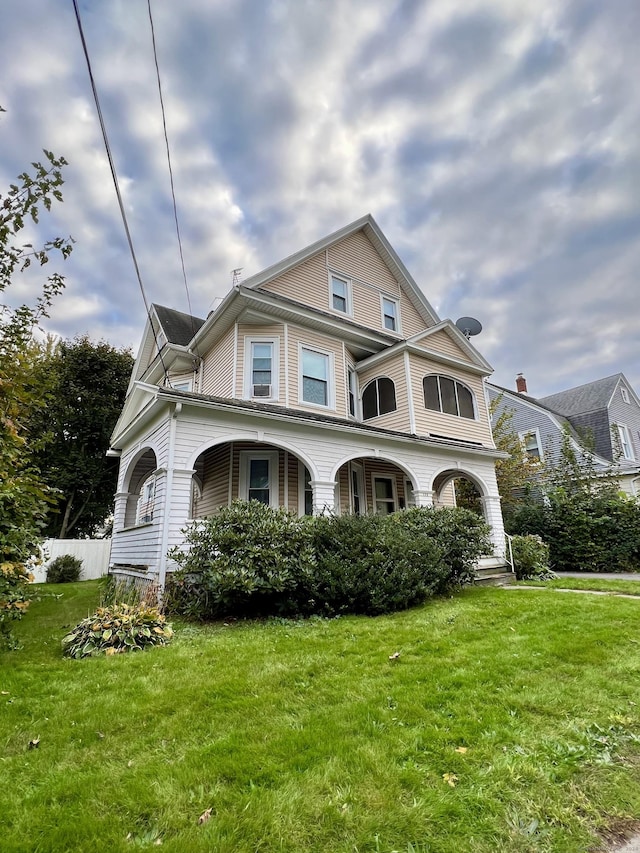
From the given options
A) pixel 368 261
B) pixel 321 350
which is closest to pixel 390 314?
pixel 368 261

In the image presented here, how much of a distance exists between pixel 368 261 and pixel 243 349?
263 inches

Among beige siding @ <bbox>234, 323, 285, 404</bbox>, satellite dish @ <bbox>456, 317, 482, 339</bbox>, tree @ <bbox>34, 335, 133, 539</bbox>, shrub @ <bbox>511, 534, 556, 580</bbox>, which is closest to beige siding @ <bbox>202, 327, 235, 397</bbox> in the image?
beige siding @ <bbox>234, 323, 285, 404</bbox>

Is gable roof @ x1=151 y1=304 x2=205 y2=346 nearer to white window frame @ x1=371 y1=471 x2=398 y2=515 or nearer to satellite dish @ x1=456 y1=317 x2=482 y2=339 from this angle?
white window frame @ x1=371 y1=471 x2=398 y2=515

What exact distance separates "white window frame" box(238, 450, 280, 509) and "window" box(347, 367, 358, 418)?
3.65m

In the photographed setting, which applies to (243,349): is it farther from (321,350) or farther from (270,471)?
(270,471)

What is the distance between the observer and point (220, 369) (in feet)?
42.4

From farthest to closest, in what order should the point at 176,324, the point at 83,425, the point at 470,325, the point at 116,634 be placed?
1. the point at 83,425
2. the point at 470,325
3. the point at 176,324
4. the point at 116,634

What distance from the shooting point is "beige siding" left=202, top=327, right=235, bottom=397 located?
12296 mm

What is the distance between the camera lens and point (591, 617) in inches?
254

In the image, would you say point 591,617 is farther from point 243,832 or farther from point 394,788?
point 243,832

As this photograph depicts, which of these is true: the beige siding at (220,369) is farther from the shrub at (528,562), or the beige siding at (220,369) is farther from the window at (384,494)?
the shrub at (528,562)

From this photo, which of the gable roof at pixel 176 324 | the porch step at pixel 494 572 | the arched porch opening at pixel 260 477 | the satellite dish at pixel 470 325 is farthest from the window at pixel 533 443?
the gable roof at pixel 176 324

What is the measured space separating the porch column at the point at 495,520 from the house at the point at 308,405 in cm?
4

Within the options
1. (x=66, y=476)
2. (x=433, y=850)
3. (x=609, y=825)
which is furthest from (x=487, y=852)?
(x=66, y=476)
